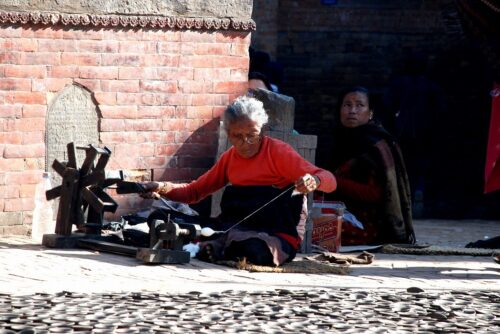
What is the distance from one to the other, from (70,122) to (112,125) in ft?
1.14

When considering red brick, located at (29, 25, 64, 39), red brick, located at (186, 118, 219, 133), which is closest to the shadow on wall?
red brick, located at (186, 118, 219, 133)

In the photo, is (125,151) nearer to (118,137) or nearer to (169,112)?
(118,137)

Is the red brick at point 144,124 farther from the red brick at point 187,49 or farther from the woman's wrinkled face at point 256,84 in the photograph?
the woman's wrinkled face at point 256,84

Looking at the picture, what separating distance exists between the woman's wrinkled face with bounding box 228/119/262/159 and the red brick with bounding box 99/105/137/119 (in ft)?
6.60

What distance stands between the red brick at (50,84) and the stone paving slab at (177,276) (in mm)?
1207

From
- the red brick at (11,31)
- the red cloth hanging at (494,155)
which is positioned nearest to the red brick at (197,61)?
the red brick at (11,31)

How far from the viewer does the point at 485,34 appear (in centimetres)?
1160

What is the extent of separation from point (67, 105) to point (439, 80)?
329 inches

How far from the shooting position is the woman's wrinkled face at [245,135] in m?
9.21

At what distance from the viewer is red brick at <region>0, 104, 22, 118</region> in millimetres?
10547

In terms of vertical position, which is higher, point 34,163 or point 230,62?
point 230,62

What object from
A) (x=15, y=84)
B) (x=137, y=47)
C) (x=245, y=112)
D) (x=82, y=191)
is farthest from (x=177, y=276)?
(x=137, y=47)

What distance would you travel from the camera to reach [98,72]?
1105cm

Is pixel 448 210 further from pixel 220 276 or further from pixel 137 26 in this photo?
pixel 220 276
